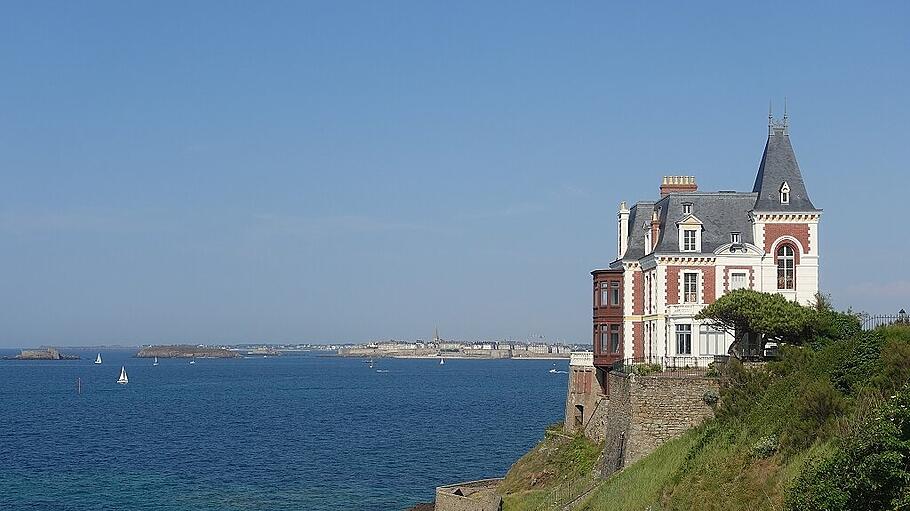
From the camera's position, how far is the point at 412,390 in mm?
185250

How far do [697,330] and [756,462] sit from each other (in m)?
17.6

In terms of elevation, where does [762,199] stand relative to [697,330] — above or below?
above

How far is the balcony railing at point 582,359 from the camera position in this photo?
55.9m

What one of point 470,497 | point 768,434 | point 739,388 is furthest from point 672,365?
point 768,434

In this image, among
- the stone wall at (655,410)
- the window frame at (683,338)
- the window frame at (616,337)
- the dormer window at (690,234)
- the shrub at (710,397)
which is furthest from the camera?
the window frame at (616,337)

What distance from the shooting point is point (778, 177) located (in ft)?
167

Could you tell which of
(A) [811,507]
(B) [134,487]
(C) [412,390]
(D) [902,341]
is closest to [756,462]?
(D) [902,341]

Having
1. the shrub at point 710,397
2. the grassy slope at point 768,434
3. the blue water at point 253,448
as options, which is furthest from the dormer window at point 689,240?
the blue water at point 253,448

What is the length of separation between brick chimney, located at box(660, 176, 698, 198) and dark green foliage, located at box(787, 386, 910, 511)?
33.7 m

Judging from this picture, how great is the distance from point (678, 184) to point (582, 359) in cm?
1068

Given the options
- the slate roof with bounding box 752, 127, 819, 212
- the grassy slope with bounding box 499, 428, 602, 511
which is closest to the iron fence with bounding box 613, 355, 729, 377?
the grassy slope with bounding box 499, 428, 602, 511

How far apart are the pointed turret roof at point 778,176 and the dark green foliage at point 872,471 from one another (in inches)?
1133

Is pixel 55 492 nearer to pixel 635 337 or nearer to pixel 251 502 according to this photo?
pixel 251 502

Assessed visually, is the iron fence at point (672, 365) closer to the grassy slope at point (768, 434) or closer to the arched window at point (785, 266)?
the grassy slope at point (768, 434)
